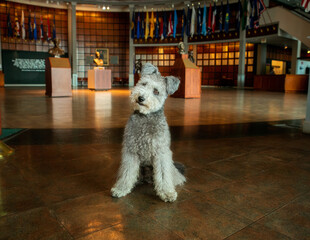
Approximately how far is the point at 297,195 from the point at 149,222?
3.82 feet

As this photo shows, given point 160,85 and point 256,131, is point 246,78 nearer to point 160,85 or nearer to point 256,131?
point 256,131

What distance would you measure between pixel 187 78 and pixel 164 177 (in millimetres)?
9315

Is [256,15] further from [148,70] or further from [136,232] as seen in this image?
[136,232]

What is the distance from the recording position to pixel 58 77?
424 inches

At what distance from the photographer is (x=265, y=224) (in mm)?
1608

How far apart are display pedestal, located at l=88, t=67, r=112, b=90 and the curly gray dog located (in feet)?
43.0

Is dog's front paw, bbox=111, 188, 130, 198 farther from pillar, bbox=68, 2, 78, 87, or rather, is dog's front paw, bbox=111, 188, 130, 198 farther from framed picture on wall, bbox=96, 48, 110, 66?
framed picture on wall, bbox=96, 48, 110, 66

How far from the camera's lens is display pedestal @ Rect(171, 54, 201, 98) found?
10836 millimetres

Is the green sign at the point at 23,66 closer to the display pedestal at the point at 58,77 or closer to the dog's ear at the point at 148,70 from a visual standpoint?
the display pedestal at the point at 58,77

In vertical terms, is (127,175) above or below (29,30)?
below

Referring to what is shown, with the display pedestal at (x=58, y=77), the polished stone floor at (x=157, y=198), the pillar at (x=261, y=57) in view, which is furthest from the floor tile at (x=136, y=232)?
the pillar at (x=261, y=57)

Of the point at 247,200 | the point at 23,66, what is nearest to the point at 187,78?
the point at 247,200

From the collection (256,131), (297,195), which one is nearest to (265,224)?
(297,195)

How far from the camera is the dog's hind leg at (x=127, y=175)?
1884 millimetres
